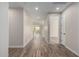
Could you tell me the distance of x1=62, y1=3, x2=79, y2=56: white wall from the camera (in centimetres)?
414

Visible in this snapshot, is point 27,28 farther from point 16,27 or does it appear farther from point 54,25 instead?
point 54,25

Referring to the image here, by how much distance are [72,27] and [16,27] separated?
2.32 m

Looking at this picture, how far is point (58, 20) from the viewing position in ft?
16.7

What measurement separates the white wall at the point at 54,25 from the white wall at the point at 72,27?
14.5 inches

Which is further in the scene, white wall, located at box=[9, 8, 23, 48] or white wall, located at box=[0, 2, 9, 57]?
white wall, located at box=[9, 8, 23, 48]

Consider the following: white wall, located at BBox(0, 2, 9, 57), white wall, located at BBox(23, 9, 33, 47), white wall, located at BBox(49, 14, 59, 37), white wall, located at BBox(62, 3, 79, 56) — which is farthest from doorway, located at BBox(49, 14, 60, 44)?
white wall, located at BBox(0, 2, 9, 57)

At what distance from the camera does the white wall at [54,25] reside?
16.8ft

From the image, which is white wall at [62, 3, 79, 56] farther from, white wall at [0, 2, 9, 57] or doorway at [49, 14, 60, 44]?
white wall at [0, 2, 9, 57]

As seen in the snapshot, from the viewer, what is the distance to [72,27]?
15.0 feet

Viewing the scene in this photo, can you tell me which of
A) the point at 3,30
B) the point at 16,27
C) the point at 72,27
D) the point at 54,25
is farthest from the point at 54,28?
the point at 3,30

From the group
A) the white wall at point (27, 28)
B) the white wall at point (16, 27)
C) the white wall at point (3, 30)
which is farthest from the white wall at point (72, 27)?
the white wall at point (3, 30)

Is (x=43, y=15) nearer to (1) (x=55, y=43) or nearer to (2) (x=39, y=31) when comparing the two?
(2) (x=39, y=31)

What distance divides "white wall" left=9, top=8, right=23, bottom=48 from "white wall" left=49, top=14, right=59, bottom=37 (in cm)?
138

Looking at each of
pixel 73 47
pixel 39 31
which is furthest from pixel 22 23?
pixel 73 47
